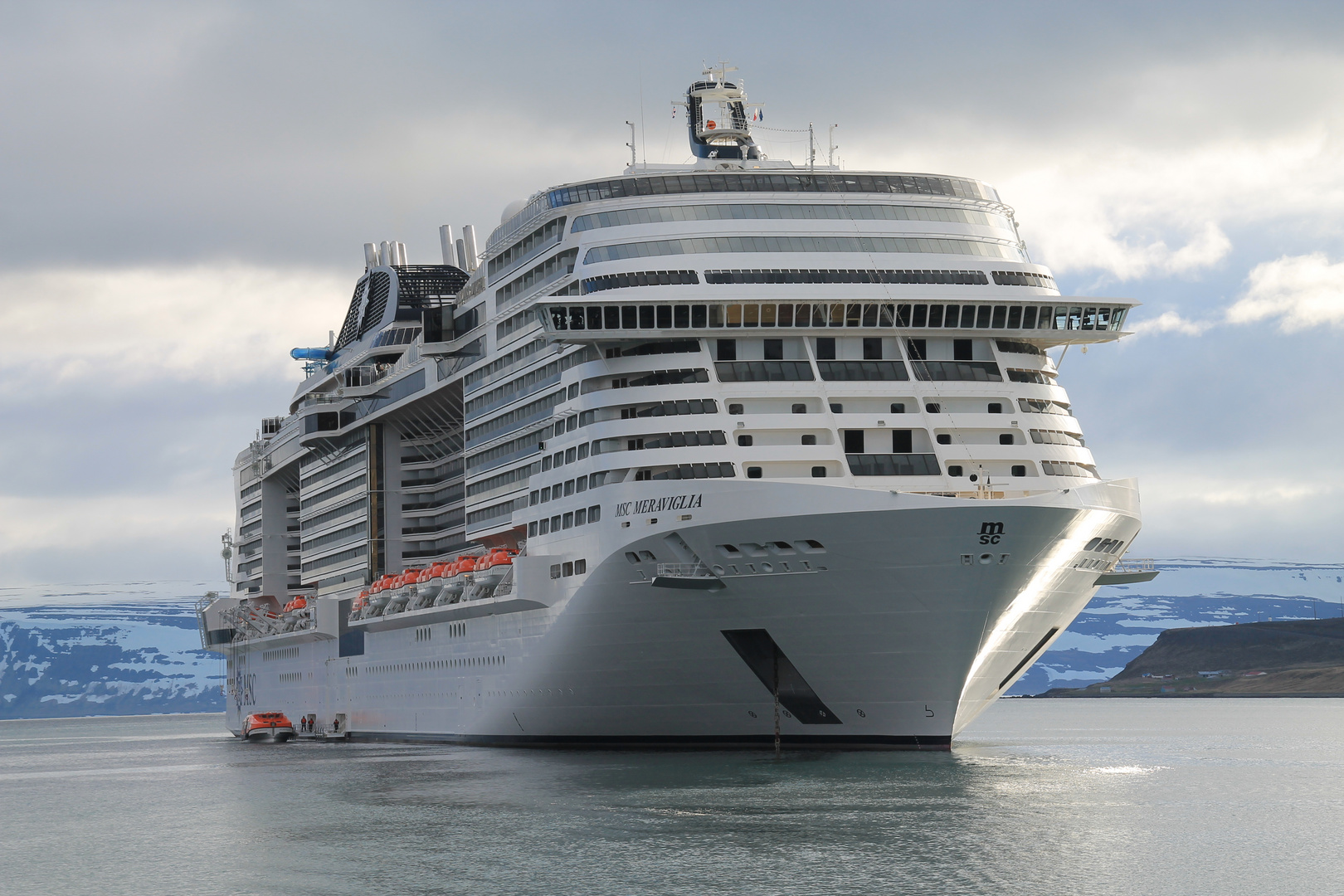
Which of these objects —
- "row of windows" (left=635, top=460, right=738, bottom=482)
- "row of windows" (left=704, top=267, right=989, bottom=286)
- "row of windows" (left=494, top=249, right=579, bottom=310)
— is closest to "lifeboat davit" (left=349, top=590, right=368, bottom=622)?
"row of windows" (left=494, top=249, right=579, bottom=310)

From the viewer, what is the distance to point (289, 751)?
221ft

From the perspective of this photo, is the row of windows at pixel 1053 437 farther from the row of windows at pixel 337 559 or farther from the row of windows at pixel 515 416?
the row of windows at pixel 337 559

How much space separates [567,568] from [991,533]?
13521mm

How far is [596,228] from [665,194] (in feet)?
7.61

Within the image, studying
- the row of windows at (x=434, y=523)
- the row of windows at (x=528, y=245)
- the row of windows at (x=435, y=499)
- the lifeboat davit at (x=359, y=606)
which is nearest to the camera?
the row of windows at (x=528, y=245)

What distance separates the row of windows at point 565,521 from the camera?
1761 inches

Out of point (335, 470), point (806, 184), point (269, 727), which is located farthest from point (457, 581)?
point (269, 727)

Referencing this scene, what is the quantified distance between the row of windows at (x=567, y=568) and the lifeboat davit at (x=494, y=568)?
3.26 metres

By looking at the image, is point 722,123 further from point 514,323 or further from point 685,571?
point 685,571

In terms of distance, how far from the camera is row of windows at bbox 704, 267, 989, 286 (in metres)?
44.2

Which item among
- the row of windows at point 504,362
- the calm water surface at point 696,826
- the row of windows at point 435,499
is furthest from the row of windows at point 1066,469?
the row of windows at point 435,499

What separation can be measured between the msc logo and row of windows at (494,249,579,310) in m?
16.4

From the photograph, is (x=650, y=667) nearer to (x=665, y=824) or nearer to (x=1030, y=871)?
(x=665, y=824)

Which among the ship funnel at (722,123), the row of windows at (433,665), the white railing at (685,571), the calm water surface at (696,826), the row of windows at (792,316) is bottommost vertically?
the calm water surface at (696,826)
